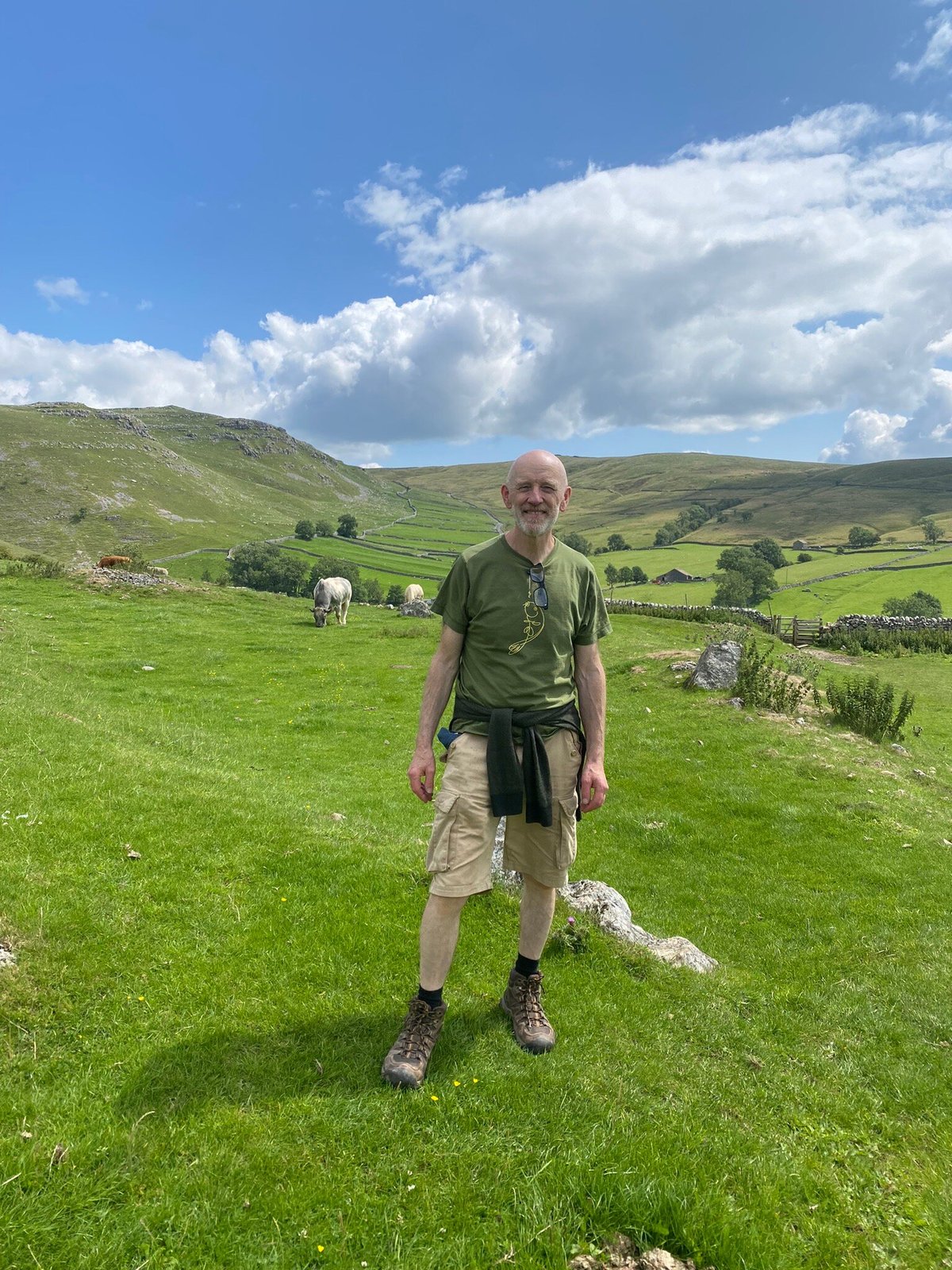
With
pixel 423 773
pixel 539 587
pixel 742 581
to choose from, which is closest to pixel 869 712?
pixel 539 587

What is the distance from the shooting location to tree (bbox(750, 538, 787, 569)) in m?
126

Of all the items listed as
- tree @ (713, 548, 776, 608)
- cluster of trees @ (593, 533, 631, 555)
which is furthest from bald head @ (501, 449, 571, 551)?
cluster of trees @ (593, 533, 631, 555)

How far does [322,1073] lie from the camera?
14.8ft

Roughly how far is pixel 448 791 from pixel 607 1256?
261cm

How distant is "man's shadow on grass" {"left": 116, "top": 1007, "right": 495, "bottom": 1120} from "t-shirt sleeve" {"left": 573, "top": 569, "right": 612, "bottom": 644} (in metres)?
3.18

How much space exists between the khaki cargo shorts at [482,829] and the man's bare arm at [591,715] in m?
0.09

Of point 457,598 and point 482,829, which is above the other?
point 457,598

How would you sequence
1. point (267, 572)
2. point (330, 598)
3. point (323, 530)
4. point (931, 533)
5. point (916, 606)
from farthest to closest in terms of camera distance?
point (323, 530) → point (931, 533) → point (267, 572) → point (916, 606) → point (330, 598)

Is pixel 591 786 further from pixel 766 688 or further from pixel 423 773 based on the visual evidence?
pixel 766 688

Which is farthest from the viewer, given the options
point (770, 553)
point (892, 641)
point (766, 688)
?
point (770, 553)

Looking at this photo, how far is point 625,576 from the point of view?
126 m

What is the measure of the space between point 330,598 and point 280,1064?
103ft

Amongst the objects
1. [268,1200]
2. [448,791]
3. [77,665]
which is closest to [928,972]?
[448,791]

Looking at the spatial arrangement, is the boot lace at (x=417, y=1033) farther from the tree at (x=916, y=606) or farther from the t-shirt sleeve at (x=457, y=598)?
the tree at (x=916, y=606)
